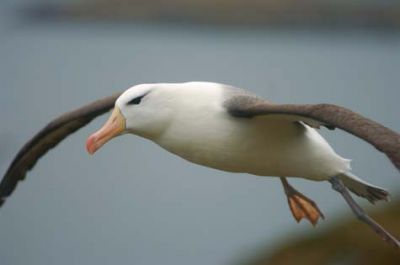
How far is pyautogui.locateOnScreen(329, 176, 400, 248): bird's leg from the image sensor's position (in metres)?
3.94

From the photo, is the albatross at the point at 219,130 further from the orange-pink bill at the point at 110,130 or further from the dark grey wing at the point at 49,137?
the dark grey wing at the point at 49,137

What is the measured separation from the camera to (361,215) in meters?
4.08

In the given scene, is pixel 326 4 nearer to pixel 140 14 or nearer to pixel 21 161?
pixel 140 14

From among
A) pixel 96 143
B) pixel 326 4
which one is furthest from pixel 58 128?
pixel 326 4

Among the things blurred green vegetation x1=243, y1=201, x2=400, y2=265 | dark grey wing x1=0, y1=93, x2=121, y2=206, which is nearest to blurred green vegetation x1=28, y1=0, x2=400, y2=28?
blurred green vegetation x1=243, y1=201, x2=400, y2=265

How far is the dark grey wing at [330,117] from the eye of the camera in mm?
3443

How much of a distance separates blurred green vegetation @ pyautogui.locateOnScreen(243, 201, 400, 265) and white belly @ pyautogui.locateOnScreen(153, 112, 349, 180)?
243cm

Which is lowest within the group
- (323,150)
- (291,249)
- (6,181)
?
(291,249)

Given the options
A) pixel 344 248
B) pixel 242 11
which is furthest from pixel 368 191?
pixel 242 11

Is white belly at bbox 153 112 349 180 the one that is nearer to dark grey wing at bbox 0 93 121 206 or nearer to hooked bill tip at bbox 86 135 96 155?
hooked bill tip at bbox 86 135 96 155

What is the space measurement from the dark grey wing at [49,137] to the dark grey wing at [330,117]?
759mm

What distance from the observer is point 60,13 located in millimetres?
9258

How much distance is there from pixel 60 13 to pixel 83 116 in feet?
15.4

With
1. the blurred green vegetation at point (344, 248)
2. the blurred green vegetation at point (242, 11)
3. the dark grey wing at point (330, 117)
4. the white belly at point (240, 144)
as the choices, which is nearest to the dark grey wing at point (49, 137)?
the white belly at point (240, 144)
